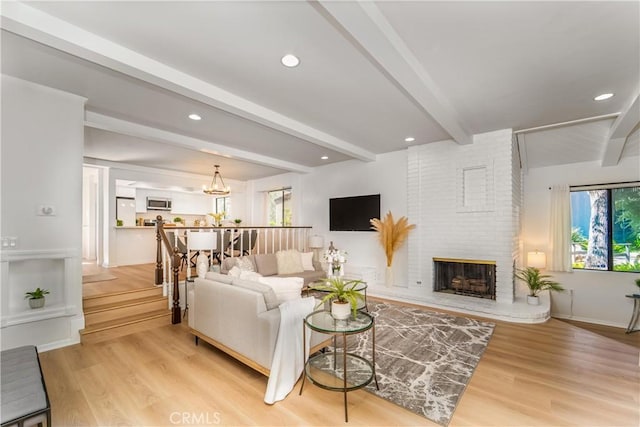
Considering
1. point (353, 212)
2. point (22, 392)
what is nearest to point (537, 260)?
point (353, 212)

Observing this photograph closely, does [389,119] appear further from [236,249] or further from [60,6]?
[236,249]

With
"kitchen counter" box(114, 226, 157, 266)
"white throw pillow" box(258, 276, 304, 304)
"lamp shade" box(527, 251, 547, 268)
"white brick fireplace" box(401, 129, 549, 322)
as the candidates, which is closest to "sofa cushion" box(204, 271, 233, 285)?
"white throw pillow" box(258, 276, 304, 304)

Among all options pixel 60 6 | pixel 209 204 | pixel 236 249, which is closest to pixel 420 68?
pixel 60 6

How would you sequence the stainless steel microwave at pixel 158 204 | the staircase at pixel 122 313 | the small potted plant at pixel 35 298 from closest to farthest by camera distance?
the small potted plant at pixel 35 298 < the staircase at pixel 122 313 < the stainless steel microwave at pixel 158 204

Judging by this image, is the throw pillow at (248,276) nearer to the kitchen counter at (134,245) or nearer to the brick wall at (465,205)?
the brick wall at (465,205)

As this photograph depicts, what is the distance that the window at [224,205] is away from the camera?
30.4 feet

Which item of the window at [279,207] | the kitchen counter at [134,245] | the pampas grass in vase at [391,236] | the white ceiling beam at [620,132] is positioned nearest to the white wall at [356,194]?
the pampas grass in vase at [391,236]

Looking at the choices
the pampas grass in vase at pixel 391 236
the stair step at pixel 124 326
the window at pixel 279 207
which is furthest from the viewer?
the window at pixel 279 207

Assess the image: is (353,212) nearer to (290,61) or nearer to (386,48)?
(290,61)

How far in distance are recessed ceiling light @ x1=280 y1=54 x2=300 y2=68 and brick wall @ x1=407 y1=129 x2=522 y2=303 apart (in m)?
3.45

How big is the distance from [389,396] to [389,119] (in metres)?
3.35

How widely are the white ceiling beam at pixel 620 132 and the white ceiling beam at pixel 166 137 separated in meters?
5.49

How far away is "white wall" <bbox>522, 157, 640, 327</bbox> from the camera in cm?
488

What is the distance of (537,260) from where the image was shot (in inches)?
197
